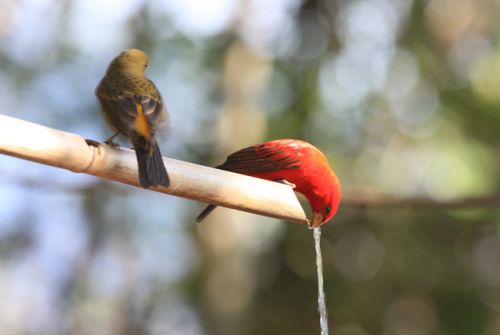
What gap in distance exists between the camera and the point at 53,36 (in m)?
10.2

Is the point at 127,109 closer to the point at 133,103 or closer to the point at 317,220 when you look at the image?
the point at 133,103

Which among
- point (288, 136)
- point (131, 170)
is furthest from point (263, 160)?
point (288, 136)

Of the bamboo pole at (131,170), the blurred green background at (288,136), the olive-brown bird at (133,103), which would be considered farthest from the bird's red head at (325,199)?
the blurred green background at (288,136)

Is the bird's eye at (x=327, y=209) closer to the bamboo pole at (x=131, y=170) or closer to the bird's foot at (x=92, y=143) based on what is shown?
the bamboo pole at (x=131, y=170)

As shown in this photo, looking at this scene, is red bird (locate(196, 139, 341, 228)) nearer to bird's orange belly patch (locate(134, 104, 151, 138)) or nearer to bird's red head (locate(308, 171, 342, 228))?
bird's red head (locate(308, 171, 342, 228))

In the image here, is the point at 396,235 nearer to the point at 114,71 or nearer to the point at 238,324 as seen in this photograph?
the point at 238,324

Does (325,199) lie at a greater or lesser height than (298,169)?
lesser

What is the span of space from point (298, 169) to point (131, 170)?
90 cm

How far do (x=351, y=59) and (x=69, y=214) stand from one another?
145 inches

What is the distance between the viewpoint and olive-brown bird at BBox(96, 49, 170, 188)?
2.92m

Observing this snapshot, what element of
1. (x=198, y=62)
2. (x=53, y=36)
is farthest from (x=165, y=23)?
(x=53, y=36)

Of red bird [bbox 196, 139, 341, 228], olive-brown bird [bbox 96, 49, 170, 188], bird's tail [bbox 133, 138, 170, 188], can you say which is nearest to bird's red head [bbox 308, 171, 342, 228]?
red bird [bbox 196, 139, 341, 228]

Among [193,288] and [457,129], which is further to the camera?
[193,288]

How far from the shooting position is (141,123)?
2982 mm
